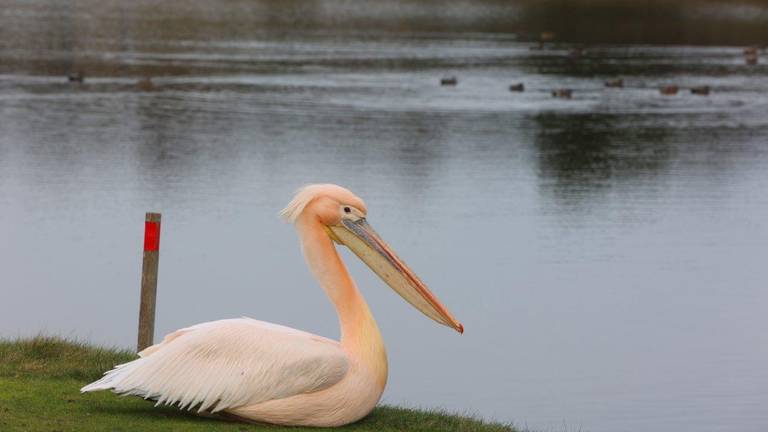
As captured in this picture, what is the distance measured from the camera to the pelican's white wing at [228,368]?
625 centimetres

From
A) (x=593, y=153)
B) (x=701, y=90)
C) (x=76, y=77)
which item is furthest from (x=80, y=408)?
(x=701, y=90)

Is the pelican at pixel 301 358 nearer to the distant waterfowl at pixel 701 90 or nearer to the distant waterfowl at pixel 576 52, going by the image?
the distant waterfowl at pixel 701 90

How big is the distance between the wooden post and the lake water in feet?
11.2

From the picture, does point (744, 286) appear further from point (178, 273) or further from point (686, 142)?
point (686, 142)

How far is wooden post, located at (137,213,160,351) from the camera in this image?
26.4ft

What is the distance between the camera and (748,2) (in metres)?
99.5

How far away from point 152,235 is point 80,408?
5.69 feet

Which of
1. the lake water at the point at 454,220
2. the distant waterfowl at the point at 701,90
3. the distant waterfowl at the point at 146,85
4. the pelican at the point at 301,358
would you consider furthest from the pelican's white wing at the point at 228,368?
the distant waterfowl at the point at 701,90

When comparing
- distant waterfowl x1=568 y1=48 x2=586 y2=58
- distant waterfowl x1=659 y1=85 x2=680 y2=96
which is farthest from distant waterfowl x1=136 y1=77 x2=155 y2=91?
distant waterfowl x1=568 y1=48 x2=586 y2=58

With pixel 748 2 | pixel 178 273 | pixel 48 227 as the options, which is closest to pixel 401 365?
pixel 178 273

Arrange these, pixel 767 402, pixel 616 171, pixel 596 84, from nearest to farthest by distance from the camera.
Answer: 1. pixel 767 402
2. pixel 616 171
3. pixel 596 84

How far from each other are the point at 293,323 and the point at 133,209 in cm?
673

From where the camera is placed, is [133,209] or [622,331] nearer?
[622,331]

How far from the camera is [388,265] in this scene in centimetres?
678
